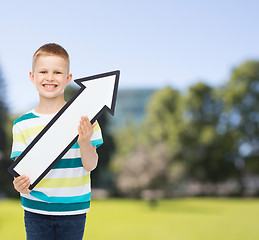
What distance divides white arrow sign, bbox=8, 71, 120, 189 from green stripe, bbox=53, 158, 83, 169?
4.4 inches

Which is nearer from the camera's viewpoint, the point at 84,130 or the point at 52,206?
the point at 84,130

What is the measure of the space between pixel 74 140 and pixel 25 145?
0.39 m

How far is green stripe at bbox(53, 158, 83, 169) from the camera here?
2.36m

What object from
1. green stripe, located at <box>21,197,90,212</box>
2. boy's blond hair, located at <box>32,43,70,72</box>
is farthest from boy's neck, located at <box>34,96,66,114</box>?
green stripe, located at <box>21,197,90,212</box>

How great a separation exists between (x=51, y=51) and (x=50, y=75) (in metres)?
0.17

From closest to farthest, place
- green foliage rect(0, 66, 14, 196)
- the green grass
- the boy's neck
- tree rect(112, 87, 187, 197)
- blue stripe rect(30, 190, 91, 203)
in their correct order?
1. blue stripe rect(30, 190, 91, 203)
2. the boy's neck
3. the green grass
4. tree rect(112, 87, 187, 197)
5. green foliage rect(0, 66, 14, 196)

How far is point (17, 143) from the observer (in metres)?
2.42

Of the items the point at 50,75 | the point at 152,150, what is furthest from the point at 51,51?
the point at 152,150

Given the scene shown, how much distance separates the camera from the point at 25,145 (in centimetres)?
241

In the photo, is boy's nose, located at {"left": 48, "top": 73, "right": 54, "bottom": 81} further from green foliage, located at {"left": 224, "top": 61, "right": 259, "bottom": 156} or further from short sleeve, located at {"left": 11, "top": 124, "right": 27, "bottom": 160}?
green foliage, located at {"left": 224, "top": 61, "right": 259, "bottom": 156}

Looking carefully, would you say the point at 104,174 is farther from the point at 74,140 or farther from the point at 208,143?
the point at 74,140

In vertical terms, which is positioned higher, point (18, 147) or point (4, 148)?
point (18, 147)

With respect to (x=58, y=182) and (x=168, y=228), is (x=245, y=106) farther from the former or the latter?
(x=58, y=182)

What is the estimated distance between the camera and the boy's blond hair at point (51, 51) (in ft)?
7.91
